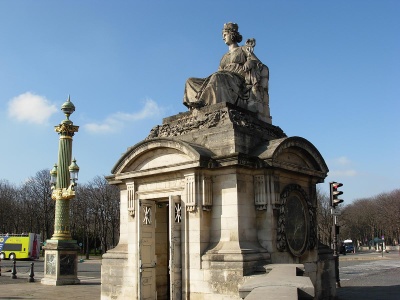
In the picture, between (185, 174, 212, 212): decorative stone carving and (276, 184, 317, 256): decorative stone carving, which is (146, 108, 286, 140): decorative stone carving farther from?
(276, 184, 317, 256): decorative stone carving

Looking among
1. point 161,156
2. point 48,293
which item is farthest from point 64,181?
point 161,156

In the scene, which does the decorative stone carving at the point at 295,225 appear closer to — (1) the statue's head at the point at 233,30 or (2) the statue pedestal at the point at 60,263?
(1) the statue's head at the point at 233,30

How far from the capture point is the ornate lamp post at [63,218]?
19.3 m

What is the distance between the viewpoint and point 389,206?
7431 cm

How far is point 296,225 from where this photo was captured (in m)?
10.8

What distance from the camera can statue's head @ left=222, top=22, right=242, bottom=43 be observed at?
41.6ft

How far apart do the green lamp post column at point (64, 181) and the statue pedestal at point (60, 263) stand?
20.7 inches

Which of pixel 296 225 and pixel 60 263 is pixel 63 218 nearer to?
pixel 60 263

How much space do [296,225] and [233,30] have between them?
583 centimetres

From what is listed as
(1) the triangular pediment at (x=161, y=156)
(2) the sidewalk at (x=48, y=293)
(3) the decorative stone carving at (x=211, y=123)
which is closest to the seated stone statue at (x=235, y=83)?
(3) the decorative stone carving at (x=211, y=123)

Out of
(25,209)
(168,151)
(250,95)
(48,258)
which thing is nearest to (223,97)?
(250,95)

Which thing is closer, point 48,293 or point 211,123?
point 211,123

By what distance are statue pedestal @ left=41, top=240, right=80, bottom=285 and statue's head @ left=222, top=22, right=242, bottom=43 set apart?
12349 millimetres

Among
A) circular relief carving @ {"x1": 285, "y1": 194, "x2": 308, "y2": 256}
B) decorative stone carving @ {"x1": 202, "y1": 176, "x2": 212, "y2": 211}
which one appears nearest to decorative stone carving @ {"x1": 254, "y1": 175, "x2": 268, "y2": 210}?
circular relief carving @ {"x1": 285, "y1": 194, "x2": 308, "y2": 256}
